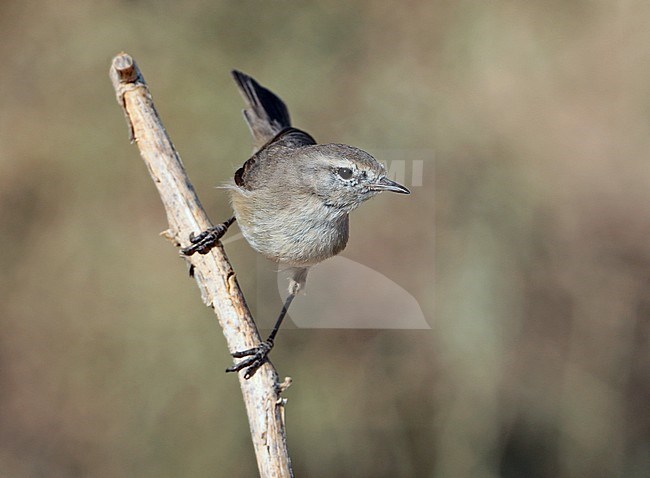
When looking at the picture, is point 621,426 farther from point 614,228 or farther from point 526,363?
point 614,228

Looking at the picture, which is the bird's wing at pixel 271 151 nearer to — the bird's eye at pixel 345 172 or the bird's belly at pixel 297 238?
the bird's belly at pixel 297 238

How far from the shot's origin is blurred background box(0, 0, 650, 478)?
3963 millimetres

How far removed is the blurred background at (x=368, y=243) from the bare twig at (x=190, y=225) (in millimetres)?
853

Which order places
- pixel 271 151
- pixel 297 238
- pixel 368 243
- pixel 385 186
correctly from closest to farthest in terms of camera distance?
pixel 385 186 → pixel 297 238 → pixel 271 151 → pixel 368 243

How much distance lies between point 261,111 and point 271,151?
1.34 ft

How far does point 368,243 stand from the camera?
4.40 m

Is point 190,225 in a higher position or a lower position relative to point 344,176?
lower

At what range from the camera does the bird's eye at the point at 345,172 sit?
89.7 inches

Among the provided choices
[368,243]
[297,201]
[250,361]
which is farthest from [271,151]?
[368,243]

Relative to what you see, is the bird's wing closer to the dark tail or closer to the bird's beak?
the dark tail

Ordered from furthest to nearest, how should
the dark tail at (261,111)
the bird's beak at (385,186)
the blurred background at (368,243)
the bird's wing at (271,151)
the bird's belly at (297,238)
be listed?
the blurred background at (368,243) < the dark tail at (261,111) < the bird's wing at (271,151) < the bird's belly at (297,238) < the bird's beak at (385,186)

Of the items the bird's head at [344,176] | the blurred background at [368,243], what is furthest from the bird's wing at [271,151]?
the blurred background at [368,243]

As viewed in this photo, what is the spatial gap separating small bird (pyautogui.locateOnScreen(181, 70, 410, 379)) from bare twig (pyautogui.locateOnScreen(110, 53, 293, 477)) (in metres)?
0.04

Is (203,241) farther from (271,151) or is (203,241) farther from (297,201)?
(271,151)
